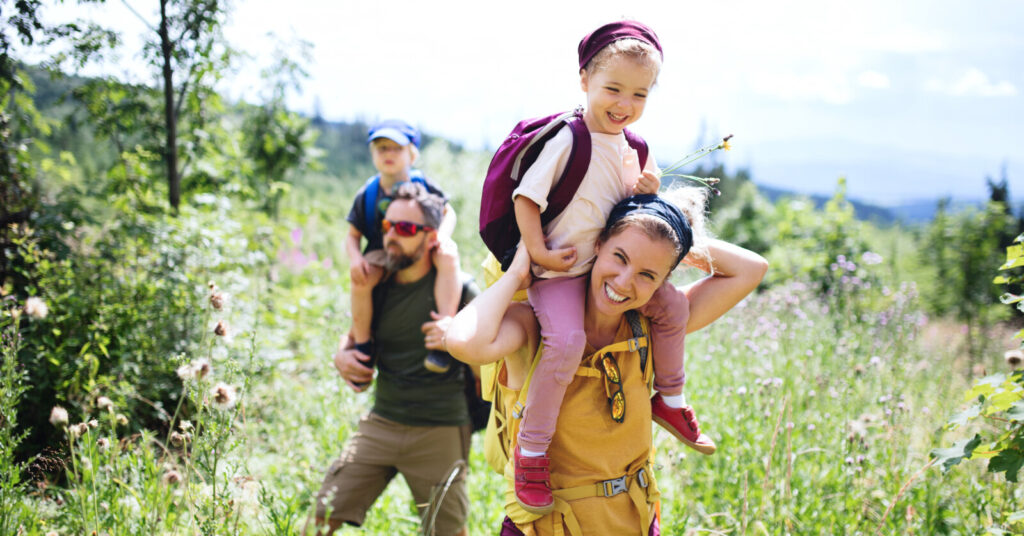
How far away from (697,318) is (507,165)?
2.80 feet

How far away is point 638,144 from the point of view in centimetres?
197

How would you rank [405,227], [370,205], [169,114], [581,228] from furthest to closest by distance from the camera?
[169,114]
[370,205]
[405,227]
[581,228]

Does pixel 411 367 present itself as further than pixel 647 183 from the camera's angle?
Yes

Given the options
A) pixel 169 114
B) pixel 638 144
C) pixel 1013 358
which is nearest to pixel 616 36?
pixel 638 144

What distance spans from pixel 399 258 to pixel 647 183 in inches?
59.1

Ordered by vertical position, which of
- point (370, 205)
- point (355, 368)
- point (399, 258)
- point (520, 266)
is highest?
point (370, 205)

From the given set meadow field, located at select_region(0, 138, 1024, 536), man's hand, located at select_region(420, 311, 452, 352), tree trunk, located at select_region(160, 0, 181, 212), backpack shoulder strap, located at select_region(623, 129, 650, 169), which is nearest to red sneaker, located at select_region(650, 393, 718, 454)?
meadow field, located at select_region(0, 138, 1024, 536)

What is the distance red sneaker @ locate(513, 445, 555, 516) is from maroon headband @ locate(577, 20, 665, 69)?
126 cm

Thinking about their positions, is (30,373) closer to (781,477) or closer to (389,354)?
(389,354)

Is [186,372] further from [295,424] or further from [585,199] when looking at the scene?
[295,424]

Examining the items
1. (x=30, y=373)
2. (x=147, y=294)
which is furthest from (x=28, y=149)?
(x=30, y=373)

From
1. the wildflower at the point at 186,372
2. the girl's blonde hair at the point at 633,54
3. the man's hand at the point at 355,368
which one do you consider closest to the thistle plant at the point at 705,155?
the girl's blonde hair at the point at 633,54

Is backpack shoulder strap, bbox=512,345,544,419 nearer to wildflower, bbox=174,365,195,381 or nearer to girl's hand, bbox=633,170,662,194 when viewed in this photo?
girl's hand, bbox=633,170,662,194

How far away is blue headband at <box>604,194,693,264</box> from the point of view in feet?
5.45
